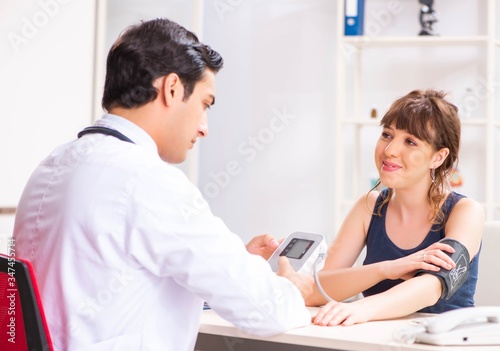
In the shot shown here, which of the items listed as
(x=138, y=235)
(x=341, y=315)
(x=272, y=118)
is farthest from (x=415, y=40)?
(x=138, y=235)

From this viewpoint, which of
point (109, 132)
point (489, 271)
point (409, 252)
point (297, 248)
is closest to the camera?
point (109, 132)

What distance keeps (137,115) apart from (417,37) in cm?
273

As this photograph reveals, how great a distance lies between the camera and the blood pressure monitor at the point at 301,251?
191 centimetres

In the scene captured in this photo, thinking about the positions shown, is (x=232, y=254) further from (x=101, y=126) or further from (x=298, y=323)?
(x=101, y=126)

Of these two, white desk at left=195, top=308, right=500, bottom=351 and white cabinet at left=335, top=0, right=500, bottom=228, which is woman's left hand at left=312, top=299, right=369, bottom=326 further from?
white cabinet at left=335, top=0, right=500, bottom=228

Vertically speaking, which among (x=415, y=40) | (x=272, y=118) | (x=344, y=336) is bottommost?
(x=344, y=336)

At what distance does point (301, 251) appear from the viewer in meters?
1.94

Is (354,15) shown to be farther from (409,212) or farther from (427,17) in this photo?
(409,212)

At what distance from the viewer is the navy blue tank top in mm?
2137

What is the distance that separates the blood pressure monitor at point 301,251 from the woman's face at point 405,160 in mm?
378

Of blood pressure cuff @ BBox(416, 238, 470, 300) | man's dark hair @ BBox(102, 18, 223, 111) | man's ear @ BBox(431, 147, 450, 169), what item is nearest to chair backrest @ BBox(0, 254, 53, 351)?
man's dark hair @ BBox(102, 18, 223, 111)

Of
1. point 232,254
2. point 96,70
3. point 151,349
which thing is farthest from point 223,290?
point 96,70

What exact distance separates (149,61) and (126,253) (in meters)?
0.42

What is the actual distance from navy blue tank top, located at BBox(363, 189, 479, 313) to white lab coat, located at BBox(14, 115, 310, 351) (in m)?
0.78
